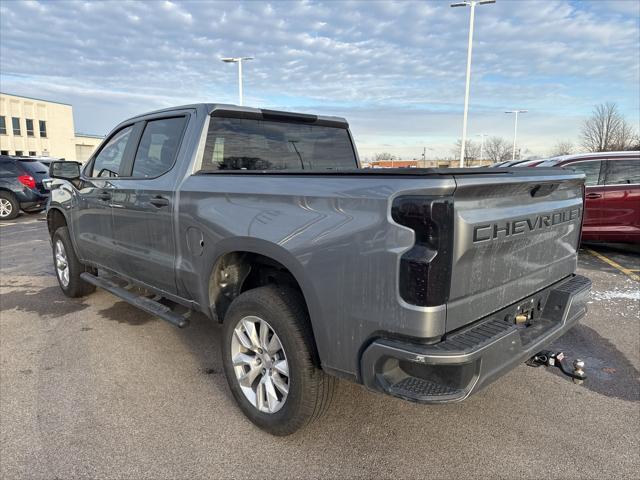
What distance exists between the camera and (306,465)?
255 cm

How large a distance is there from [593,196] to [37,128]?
6525 cm

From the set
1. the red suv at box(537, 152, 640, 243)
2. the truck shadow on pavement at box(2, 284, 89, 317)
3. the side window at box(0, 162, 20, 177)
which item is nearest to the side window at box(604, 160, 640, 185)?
the red suv at box(537, 152, 640, 243)

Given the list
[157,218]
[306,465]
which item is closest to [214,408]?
[306,465]

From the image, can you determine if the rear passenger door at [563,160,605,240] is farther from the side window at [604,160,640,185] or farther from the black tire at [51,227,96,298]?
the black tire at [51,227,96,298]

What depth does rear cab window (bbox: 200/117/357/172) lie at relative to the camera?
11.4ft

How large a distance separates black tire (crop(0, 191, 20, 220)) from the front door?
1061 centimetres

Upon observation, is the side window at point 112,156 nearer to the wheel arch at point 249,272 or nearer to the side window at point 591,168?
the wheel arch at point 249,272

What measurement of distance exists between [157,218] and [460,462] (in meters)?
2.58

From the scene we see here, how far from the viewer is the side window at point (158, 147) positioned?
3564mm

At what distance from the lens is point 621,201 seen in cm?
744

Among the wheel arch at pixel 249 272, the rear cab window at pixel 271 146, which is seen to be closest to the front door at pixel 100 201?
the rear cab window at pixel 271 146

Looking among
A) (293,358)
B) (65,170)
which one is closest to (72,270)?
(65,170)

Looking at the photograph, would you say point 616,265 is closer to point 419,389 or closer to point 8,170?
point 419,389

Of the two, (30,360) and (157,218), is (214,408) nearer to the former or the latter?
(157,218)
